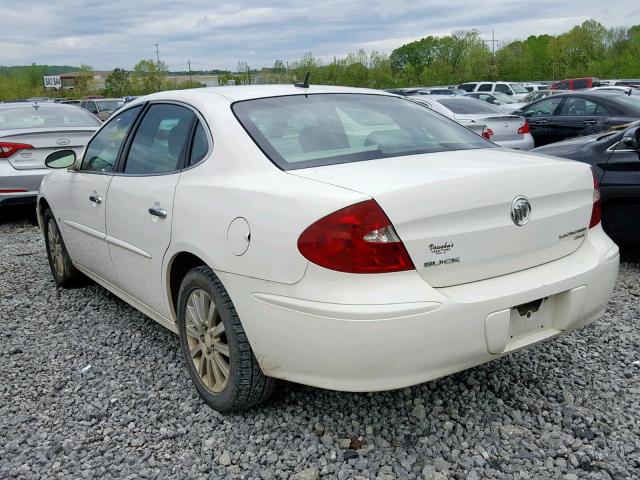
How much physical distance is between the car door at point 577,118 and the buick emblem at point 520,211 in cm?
841

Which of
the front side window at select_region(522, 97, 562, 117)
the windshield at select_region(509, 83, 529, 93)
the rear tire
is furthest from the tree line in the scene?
the rear tire

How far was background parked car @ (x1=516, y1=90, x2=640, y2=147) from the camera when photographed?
32.6 ft

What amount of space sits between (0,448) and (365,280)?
1818 mm

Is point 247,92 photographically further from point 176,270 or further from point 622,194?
point 622,194

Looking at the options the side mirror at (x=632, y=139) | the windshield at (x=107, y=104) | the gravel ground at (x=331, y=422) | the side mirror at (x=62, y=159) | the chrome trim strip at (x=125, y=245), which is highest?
the windshield at (x=107, y=104)

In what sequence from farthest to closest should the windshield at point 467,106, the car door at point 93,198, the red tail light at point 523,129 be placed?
1. the windshield at point 467,106
2. the red tail light at point 523,129
3. the car door at point 93,198

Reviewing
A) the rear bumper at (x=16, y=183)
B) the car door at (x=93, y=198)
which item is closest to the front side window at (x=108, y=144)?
the car door at (x=93, y=198)

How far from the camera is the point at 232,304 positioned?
2.68 meters

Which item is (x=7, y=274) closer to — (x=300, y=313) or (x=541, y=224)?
(x=300, y=313)

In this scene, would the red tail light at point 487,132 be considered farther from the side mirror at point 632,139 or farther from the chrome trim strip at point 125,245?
the chrome trim strip at point 125,245

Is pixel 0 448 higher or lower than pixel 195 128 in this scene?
lower

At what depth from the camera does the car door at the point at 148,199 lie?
3127 millimetres

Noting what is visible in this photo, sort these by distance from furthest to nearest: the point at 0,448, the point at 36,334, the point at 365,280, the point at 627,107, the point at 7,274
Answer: the point at 627,107 < the point at 7,274 < the point at 36,334 < the point at 0,448 < the point at 365,280

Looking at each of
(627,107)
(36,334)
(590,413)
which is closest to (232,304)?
(590,413)
